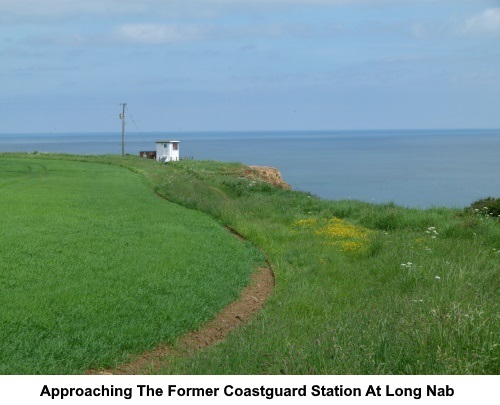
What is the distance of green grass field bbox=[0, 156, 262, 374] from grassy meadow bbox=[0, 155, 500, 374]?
0.13 ft

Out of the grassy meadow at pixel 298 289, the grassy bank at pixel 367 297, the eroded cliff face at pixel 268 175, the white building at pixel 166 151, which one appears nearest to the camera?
the grassy bank at pixel 367 297

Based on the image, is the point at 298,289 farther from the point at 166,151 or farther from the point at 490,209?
the point at 166,151

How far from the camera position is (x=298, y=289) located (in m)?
12.0

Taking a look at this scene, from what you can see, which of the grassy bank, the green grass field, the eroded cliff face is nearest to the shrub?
the grassy bank

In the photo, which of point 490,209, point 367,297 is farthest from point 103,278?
point 490,209

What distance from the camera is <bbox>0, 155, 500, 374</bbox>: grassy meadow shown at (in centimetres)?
657

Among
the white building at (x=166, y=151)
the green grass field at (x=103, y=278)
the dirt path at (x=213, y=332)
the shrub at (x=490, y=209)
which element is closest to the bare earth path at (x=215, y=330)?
the dirt path at (x=213, y=332)

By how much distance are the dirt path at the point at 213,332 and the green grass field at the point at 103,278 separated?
0.48 ft

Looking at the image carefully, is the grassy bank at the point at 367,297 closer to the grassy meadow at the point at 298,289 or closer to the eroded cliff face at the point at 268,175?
the grassy meadow at the point at 298,289

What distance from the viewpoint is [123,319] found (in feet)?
31.5

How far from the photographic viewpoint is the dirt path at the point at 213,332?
8.25 metres

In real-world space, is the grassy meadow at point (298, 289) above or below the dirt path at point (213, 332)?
above

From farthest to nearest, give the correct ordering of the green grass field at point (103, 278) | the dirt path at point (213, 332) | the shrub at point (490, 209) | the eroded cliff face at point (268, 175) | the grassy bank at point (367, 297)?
the eroded cliff face at point (268, 175) < the shrub at point (490, 209) < the green grass field at point (103, 278) < the dirt path at point (213, 332) < the grassy bank at point (367, 297)

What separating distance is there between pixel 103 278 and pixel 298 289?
11.6ft
